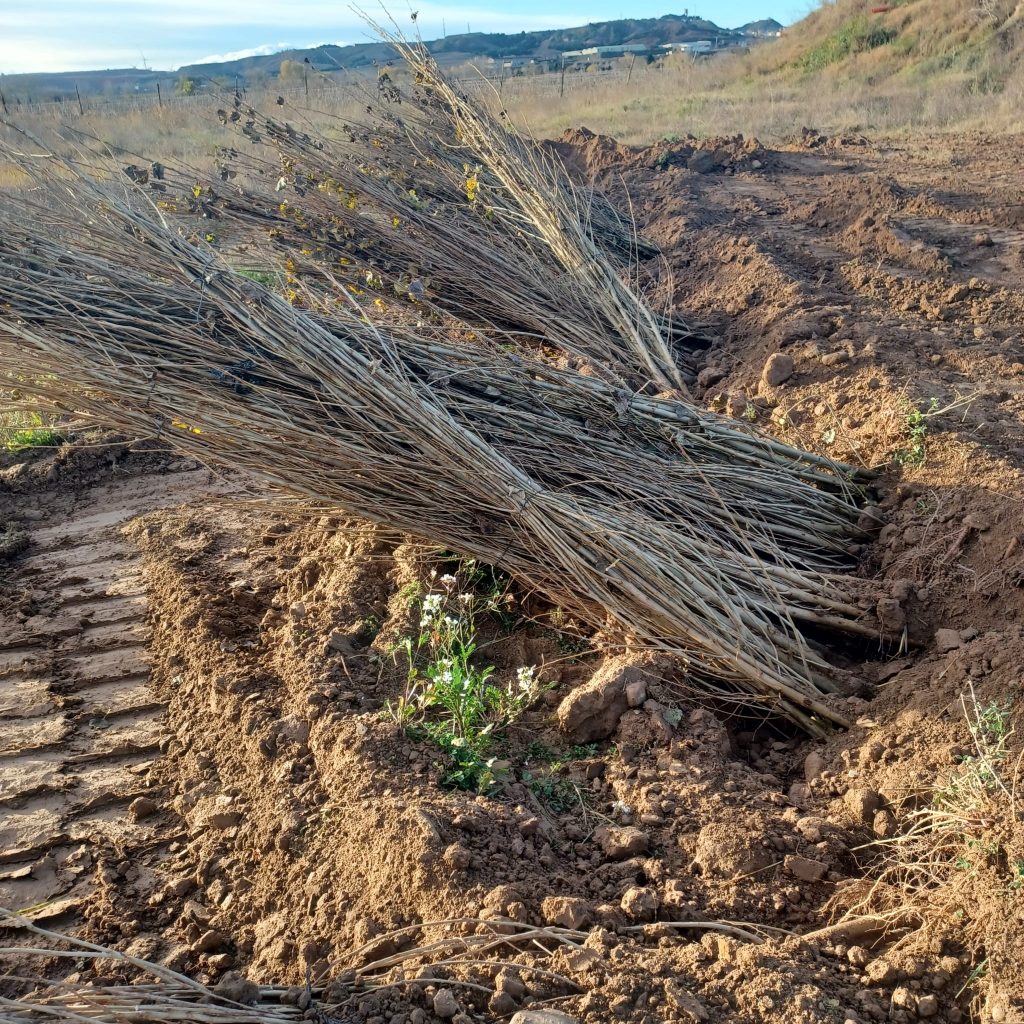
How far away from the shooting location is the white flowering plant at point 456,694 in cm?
262

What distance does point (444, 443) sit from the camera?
10.1ft

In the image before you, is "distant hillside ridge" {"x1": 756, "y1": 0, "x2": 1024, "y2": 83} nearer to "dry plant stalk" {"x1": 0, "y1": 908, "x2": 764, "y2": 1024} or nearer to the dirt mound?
the dirt mound

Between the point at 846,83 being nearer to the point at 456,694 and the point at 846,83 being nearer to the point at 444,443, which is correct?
the point at 444,443

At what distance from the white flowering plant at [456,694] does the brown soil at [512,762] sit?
0.07m

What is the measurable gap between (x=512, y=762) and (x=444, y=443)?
3.52ft

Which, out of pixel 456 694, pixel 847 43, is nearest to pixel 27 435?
pixel 456 694

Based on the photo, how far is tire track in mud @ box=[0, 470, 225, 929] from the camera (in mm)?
2635

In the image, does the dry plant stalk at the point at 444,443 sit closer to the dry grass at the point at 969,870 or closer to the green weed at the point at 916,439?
the green weed at the point at 916,439

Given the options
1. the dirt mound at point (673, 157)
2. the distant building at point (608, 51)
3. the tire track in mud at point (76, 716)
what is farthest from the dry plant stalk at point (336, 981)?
the distant building at point (608, 51)

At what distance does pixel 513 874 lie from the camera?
7.23 ft

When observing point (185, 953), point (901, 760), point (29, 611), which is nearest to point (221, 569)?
point (29, 611)

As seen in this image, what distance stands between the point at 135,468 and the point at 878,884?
4268 millimetres

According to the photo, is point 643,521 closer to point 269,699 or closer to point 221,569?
point 269,699

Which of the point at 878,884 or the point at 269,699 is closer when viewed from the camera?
the point at 878,884
